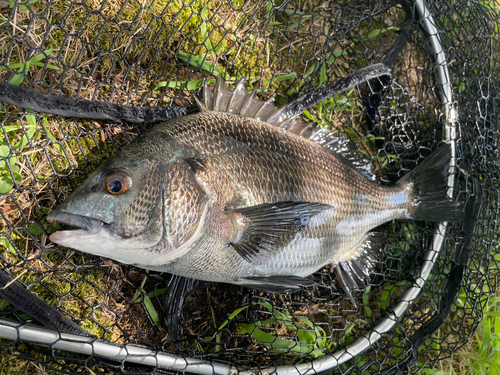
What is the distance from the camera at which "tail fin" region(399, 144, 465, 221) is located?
2.59 meters

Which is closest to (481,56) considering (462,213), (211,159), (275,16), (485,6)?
Result: (485,6)

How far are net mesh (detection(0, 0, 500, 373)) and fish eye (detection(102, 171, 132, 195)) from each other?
0.55 meters

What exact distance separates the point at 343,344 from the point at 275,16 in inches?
99.5

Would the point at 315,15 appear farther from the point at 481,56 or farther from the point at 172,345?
the point at 172,345

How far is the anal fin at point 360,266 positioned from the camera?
251cm

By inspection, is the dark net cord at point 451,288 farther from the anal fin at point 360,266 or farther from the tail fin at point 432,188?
the anal fin at point 360,266

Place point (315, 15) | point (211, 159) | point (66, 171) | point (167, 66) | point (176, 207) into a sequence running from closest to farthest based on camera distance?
point (176, 207), point (211, 159), point (66, 171), point (167, 66), point (315, 15)

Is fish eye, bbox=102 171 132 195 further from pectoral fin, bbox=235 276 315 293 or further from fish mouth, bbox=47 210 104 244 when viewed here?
pectoral fin, bbox=235 276 315 293

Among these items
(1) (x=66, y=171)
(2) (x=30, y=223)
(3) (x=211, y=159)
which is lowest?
(2) (x=30, y=223)

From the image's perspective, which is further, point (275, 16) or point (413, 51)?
point (413, 51)

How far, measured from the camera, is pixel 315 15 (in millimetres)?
2795

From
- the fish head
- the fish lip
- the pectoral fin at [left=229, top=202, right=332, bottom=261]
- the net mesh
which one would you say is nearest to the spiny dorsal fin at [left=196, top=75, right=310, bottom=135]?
the net mesh

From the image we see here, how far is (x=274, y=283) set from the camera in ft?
6.76

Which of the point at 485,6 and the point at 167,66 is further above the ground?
the point at 485,6
